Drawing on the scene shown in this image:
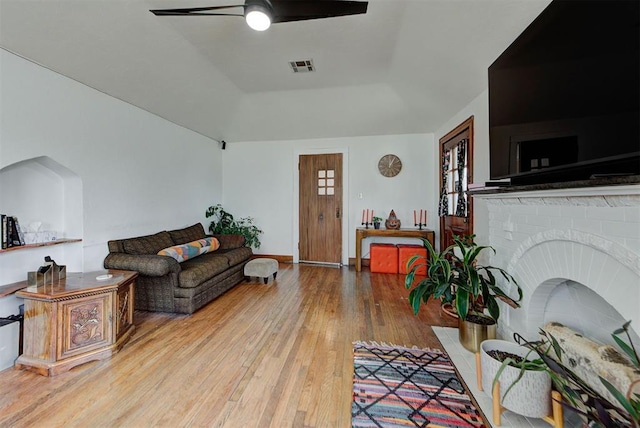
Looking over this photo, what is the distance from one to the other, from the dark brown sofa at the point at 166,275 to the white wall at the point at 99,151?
239mm

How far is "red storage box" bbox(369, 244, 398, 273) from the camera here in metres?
4.65

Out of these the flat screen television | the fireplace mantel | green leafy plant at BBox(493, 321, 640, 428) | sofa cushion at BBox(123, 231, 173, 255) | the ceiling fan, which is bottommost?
green leafy plant at BBox(493, 321, 640, 428)

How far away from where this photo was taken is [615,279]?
3.84 feet

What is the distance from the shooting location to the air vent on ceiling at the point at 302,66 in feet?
10.7

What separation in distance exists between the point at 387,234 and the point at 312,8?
11.9 ft

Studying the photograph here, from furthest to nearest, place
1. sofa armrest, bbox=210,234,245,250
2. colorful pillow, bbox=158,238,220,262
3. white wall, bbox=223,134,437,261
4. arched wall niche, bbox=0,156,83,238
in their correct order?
white wall, bbox=223,134,437,261, sofa armrest, bbox=210,234,245,250, colorful pillow, bbox=158,238,220,262, arched wall niche, bbox=0,156,83,238

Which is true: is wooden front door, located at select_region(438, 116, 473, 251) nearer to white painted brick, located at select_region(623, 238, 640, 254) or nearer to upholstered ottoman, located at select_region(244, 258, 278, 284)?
white painted brick, located at select_region(623, 238, 640, 254)

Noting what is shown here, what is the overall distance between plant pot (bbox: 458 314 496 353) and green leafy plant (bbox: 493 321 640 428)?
1.55 feet

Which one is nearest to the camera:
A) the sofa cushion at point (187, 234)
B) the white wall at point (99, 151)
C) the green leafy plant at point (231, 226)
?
the white wall at point (99, 151)

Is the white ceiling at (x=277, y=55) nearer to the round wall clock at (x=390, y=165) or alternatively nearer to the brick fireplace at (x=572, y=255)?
the round wall clock at (x=390, y=165)

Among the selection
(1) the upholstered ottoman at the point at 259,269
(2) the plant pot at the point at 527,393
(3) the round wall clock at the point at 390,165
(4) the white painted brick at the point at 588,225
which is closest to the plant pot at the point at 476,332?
(2) the plant pot at the point at 527,393

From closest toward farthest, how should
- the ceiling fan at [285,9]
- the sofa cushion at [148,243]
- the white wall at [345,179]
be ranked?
1. the ceiling fan at [285,9]
2. the sofa cushion at [148,243]
3. the white wall at [345,179]

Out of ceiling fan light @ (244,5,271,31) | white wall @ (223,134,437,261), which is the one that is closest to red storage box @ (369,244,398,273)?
white wall @ (223,134,437,261)

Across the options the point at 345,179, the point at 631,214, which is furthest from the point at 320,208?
the point at 631,214
